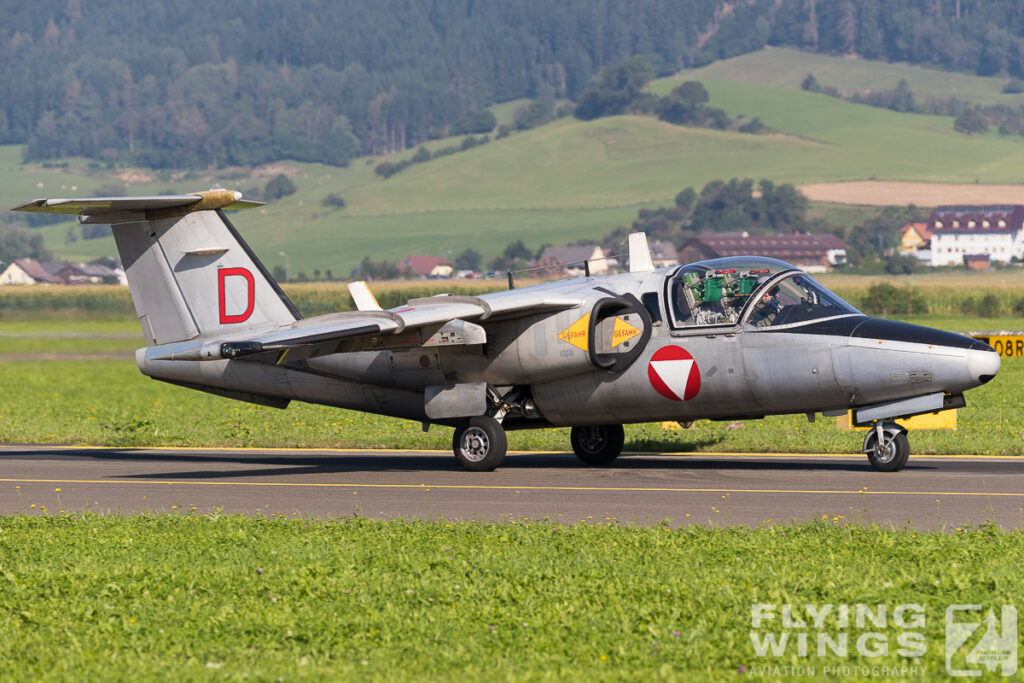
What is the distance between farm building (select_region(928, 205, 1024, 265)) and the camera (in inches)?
7042

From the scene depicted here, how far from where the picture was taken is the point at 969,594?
30.5 ft

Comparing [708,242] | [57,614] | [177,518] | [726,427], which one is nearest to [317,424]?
[726,427]

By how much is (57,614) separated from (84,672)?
1546mm

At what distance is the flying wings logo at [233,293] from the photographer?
67.5 ft

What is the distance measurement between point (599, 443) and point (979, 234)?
575 ft

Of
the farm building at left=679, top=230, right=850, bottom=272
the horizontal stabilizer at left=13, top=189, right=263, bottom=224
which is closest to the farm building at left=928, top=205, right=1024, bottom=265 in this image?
the farm building at left=679, top=230, right=850, bottom=272

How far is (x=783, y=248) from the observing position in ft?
502

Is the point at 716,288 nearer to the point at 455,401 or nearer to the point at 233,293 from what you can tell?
Result: the point at 455,401

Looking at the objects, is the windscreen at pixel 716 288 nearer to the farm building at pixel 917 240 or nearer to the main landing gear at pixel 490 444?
the main landing gear at pixel 490 444

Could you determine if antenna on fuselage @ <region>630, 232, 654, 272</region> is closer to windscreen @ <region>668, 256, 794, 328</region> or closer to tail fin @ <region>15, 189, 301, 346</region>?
windscreen @ <region>668, 256, 794, 328</region>

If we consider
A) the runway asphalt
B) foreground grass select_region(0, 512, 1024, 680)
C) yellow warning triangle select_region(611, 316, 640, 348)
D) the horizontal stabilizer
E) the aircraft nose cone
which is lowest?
the runway asphalt

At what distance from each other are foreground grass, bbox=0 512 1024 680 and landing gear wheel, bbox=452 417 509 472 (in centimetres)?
590

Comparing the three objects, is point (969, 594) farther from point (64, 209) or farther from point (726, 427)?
point (726, 427)

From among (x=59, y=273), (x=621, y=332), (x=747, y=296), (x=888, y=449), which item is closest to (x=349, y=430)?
(x=621, y=332)
